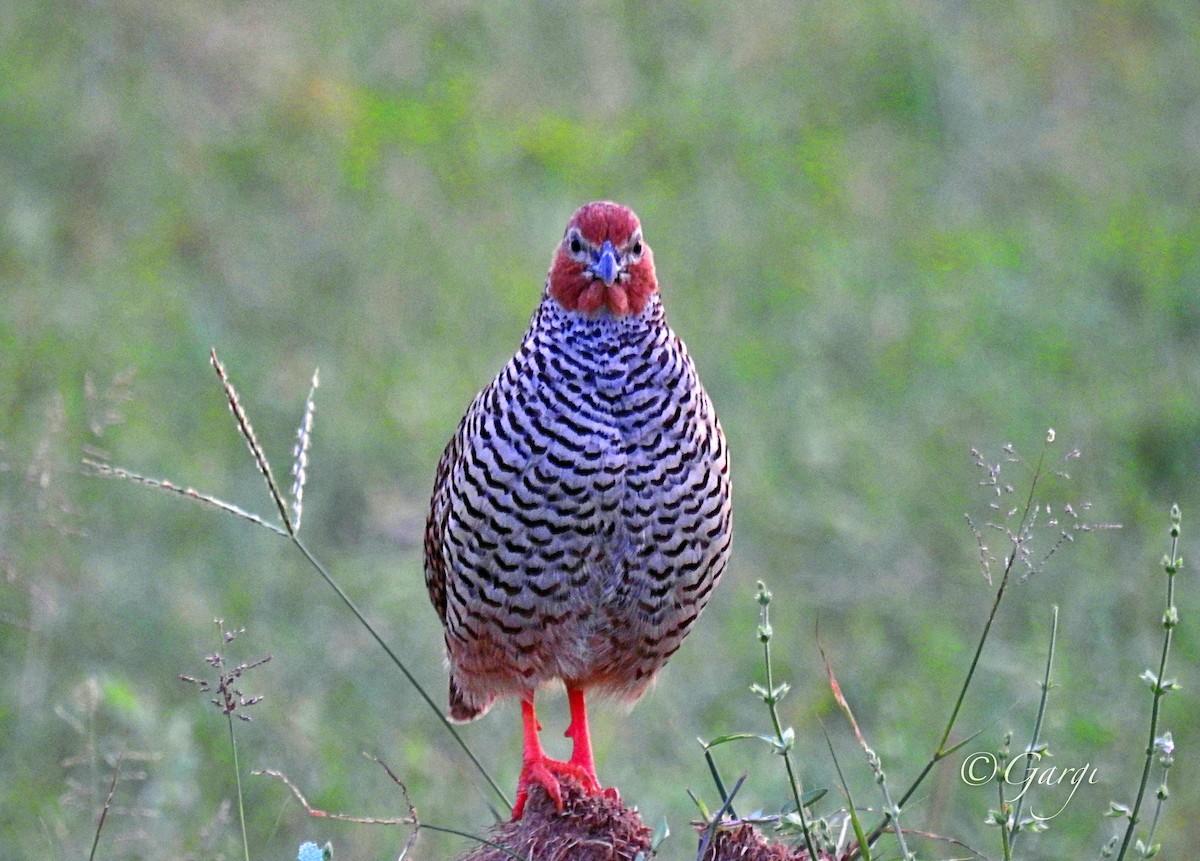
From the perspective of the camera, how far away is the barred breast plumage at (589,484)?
4121 mm

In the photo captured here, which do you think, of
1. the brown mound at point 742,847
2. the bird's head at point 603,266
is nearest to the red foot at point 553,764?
the brown mound at point 742,847

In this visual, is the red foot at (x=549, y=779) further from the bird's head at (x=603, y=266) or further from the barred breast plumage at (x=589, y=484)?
the bird's head at (x=603, y=266)

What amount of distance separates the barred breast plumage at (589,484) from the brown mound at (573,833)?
16cm

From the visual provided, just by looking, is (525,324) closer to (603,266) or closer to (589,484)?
(603,266)

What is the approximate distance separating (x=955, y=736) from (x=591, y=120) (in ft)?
17.7

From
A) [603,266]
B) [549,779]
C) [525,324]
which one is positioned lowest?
[549,779]

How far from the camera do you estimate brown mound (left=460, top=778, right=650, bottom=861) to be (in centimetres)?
372

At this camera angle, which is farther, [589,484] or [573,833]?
[589,484]

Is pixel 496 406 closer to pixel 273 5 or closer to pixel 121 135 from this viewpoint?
pixel 121 135

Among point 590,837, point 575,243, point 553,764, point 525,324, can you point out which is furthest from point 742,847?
point 525,324

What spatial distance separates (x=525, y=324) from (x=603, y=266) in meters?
4.43

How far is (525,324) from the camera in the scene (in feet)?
28.3

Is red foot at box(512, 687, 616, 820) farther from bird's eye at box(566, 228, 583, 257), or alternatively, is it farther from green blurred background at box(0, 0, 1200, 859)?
bird's eye at box(566, 228, 583, 257)

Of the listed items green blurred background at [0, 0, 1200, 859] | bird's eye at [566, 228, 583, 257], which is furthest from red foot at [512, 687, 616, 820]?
bird's eye at [566, 228, 583, 257]
